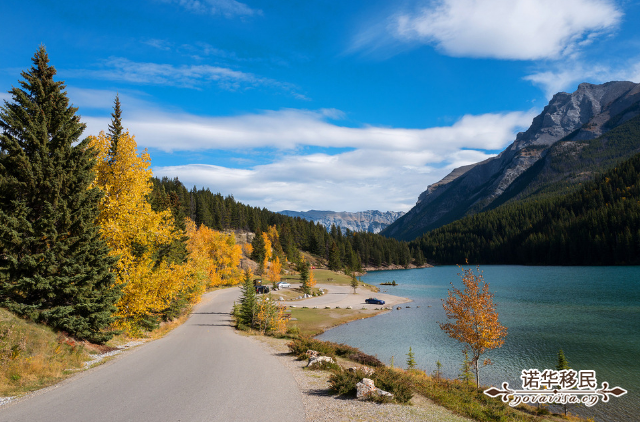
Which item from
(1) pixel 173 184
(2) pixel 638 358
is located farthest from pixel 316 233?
(2) pixel 638 358

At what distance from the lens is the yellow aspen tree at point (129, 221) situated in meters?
20.0

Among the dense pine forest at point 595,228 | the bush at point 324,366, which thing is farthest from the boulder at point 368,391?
the dense pine forest at point 595,228

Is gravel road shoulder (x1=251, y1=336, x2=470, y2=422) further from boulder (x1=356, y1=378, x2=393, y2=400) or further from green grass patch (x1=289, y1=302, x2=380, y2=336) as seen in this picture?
green grass patch (x1=289, y1=302, x2=380, y2=336)

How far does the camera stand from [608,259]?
14712 cm

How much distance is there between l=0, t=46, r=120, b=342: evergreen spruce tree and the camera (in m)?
15.6

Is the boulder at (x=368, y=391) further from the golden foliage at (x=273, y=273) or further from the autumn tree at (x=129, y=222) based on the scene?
the golden foliage at (x=273, y=273)

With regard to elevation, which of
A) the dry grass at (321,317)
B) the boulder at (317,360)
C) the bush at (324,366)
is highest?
the boulder at (317,360)

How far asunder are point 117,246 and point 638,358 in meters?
46.5

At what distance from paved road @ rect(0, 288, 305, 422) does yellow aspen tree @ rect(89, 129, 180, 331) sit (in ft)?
11.8

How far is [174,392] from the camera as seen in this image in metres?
12.7

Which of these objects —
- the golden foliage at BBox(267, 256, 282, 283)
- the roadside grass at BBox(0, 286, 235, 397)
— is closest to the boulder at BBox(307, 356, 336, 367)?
the roadside grass at BBox(0, 286, 235, 397)

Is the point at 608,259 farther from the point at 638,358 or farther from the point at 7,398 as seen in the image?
the point at 7,398

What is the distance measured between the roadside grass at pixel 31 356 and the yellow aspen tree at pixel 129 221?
414 centimetres

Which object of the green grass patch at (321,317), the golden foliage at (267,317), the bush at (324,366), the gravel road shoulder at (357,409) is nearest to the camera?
the gravel road shoulder at (357,409)
